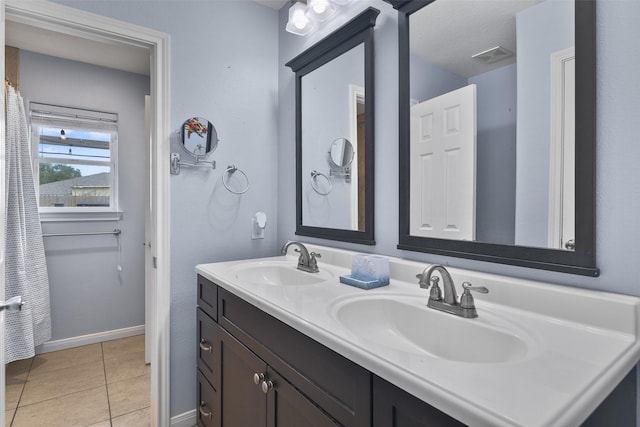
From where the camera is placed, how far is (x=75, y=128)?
285 cm

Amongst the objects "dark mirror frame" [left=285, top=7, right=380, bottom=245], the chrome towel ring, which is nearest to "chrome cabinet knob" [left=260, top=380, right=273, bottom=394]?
"dark mirror frame" [left=285, top=7, right=380, bottom=245]

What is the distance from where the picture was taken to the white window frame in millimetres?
2689

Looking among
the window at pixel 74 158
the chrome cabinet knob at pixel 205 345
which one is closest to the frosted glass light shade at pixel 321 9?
the chrome cabinet knob at pixel 205 345

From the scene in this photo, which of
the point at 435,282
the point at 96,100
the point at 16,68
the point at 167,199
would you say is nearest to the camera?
the point at 435,282

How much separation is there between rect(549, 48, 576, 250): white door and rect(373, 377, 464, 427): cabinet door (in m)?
0.62

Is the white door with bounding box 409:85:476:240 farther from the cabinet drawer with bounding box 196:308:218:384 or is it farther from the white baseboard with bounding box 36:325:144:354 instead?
the white baseboard with bounding box 36:325:144:354

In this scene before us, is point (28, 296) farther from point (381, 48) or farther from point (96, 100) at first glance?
point (381, 48)

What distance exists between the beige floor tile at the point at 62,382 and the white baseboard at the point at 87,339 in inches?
15.7

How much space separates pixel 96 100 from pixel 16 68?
0.53 m

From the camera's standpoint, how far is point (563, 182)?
91 centimetres

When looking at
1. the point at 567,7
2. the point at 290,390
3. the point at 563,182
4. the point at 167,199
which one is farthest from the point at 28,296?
the point at 567,7

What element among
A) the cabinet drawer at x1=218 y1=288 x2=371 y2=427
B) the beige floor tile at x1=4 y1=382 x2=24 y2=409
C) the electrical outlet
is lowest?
the beige floor tile at x1=4 y1=382 x2=24 y2=409

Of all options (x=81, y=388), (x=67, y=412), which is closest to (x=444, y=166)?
(x=67, y=412)

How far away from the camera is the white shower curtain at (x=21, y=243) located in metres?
2.20
